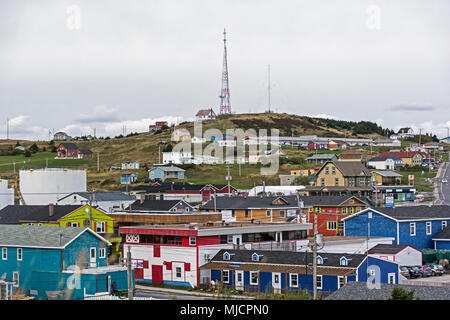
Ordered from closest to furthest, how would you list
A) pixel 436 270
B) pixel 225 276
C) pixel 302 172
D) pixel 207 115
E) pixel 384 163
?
pixel 225 276 < pixel 436 270 < pixel 302 172 < pixel 384 163 < pixel 207 115

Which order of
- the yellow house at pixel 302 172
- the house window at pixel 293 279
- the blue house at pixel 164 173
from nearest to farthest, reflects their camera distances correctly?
the house window at pixel 293 279 < the yellow house at pixel 302 172 < the blue house at pixel 164 173

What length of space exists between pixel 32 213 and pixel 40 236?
12504mm

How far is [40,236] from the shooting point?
29.7 meters

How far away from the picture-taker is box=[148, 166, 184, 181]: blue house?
90188mm

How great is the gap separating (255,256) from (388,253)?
291 inches

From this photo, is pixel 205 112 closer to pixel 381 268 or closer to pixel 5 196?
pixel 5 196

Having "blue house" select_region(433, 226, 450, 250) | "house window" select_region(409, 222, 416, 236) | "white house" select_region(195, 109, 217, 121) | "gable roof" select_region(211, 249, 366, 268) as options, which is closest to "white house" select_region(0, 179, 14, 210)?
"gable roof" select_region(211, 249, 366, 268)

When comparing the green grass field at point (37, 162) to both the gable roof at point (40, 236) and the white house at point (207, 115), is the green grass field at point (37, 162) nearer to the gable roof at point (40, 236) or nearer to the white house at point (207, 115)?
the white house at point (207, 115)

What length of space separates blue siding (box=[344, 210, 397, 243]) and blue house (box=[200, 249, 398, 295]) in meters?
11.3

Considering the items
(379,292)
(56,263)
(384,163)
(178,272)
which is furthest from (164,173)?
(379,292)

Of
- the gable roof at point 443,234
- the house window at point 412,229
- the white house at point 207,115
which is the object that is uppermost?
the white house at point 207,115

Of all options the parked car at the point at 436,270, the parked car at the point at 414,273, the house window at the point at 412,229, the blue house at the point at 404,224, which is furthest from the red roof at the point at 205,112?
the parked car at the point at 414,273

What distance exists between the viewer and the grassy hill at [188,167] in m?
88.9
